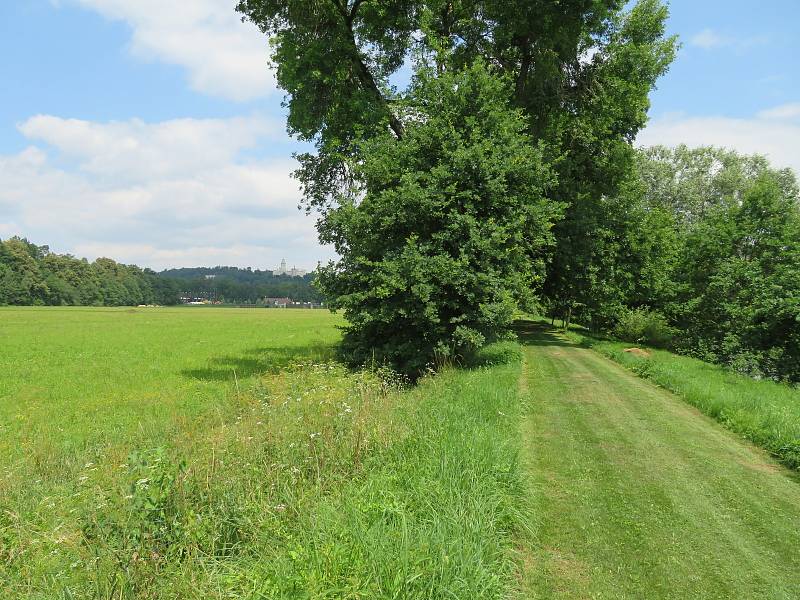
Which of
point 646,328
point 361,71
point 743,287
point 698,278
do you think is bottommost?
point 646,328

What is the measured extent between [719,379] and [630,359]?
11.3 feet

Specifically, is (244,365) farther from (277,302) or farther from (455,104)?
(277,302)

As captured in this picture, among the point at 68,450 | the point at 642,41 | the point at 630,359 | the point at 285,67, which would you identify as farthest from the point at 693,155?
the point at 68,450

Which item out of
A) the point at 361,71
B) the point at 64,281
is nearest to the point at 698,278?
the point at 361,71

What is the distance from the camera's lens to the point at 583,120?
24.2 meters

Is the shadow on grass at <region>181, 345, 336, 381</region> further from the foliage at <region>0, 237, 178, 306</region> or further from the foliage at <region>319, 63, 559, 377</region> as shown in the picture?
the foliage at <region>0, 237, 178, 306</region>

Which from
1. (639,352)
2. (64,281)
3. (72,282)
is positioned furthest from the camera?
(72,282)

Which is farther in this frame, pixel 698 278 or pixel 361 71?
pixel 698 278

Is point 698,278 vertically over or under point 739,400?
over

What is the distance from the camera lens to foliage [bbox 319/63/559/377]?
13703mm

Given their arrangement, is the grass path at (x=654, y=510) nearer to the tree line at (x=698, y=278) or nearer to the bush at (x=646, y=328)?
the tree line at (x=698, y=278)

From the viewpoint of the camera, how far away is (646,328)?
2498cm

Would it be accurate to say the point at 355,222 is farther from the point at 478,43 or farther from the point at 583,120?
the point at 583,120

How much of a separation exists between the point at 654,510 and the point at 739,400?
6367 millimetres
